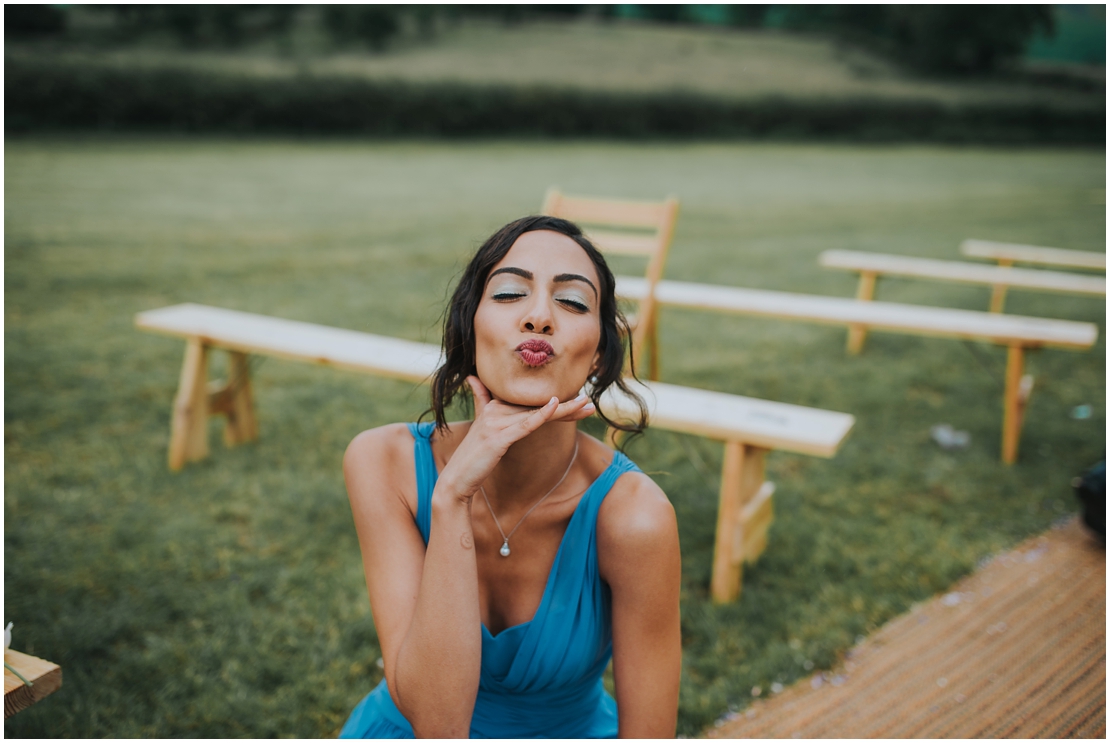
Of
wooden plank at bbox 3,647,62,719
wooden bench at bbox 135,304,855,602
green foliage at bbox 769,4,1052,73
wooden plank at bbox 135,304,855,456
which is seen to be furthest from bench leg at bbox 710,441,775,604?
green foliage at bbox 769,4,1052,73

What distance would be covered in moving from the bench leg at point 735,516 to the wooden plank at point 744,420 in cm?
9

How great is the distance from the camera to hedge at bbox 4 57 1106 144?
20.3 metres

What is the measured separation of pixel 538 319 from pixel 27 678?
122cm

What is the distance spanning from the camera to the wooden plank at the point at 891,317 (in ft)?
14.0

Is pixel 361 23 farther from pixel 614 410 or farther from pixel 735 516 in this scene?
pixel 735 516

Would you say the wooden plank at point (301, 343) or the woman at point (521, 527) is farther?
the wooden plank at point (301, 343)

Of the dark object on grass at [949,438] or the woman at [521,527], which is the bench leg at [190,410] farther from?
the dark object on grass at [949,438]

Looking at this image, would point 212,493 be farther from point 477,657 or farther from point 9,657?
point 477,657

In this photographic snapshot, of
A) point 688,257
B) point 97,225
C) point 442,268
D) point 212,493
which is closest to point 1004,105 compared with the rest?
point 688,257

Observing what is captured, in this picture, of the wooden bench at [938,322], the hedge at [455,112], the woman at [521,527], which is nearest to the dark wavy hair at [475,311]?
the woman at [521,527]

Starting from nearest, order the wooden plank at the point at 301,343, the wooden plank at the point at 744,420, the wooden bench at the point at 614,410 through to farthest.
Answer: the wooden plank at the point at 744,420 < the wooden bench at the point at 614,410 < the wooden plank at the point at 301,343

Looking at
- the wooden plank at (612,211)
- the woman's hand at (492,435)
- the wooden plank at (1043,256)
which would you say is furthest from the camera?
the wooden plank at (1043,256)

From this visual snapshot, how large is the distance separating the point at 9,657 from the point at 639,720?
1.29 m

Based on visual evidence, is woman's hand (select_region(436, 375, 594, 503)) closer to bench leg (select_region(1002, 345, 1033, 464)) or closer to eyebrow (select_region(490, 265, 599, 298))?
eyebrow (select_region(490, 265, 599, 298))
